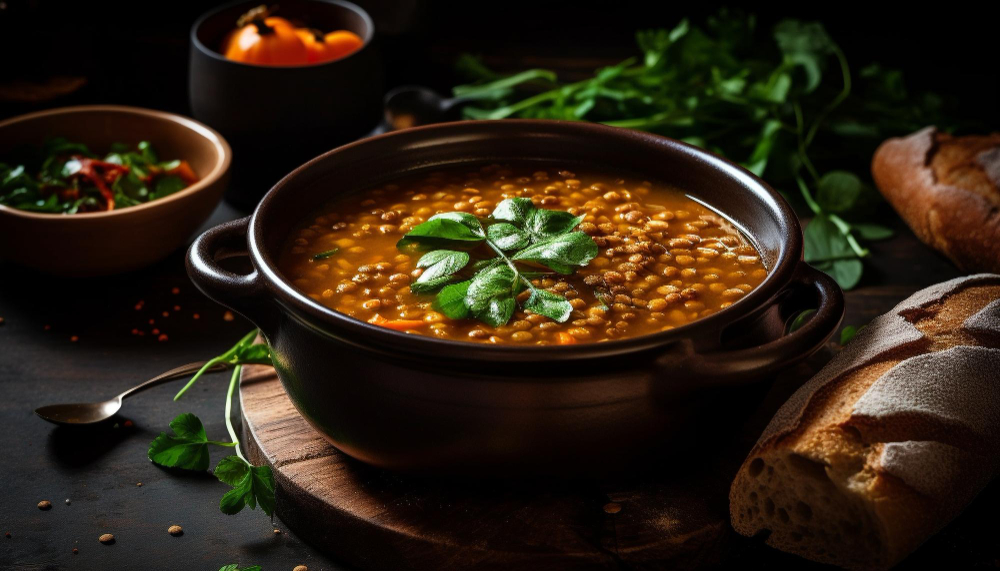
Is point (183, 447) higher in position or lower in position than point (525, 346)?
lower

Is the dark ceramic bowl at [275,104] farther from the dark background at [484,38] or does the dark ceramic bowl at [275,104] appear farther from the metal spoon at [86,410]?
the metal spoon at [86,410]

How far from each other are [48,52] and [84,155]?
2.47 ft

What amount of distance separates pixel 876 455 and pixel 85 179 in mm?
2329

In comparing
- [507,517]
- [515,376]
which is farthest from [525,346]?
[507,517]

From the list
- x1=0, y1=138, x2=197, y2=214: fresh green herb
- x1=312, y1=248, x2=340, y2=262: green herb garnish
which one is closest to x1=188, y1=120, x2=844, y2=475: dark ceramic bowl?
x1=312, y1=248, x2=340, y2=262: green herb garnish

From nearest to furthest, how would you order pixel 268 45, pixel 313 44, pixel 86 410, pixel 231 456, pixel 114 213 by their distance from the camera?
pixel 231 456
pixel 86 410
pixel 114 213
pixel 268 45
pixel 313 44

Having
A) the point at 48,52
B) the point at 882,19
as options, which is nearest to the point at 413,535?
the point at 48,52

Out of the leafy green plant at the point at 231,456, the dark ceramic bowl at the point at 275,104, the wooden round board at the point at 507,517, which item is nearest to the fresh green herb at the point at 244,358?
the leafy green plant at the point at 231,456

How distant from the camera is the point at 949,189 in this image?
3139 mm

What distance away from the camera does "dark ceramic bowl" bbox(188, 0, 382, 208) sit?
3.22 meters

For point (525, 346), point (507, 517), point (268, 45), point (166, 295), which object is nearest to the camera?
point (525, 346)

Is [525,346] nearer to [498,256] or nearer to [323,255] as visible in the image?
[498,256]

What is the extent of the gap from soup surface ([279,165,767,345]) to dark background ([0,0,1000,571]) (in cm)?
50

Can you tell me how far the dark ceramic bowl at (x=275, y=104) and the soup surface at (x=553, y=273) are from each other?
0.81m
